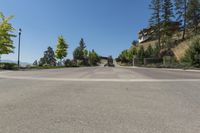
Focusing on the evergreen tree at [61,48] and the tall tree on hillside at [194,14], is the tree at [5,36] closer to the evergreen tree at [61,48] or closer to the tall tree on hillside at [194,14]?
the evergreen tree at [61,48]

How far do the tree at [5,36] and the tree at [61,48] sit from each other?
86.8 ft

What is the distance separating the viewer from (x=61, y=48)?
58188mm

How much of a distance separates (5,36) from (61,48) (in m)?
27.7

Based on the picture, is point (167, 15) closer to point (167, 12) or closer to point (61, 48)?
point (167, 12)

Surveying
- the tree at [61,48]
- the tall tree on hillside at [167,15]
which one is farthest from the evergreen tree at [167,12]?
the tree at [61,48]

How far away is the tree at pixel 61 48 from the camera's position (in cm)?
5803

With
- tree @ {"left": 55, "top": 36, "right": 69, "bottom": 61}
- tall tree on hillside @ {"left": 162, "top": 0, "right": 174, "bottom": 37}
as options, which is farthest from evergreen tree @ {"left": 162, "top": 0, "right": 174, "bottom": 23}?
tree @ {"left": 55, "top": 36, "right": 69, "bottom": 61}

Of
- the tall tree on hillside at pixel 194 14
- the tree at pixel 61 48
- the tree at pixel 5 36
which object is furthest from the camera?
the tall tree on hillside at pixel 194 14

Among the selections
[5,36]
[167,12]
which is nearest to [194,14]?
[167,12]

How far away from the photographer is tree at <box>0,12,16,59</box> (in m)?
30.1

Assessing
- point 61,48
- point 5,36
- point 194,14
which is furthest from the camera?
point 194,14

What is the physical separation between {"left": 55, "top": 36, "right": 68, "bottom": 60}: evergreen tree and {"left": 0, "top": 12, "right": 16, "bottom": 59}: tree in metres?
26.5

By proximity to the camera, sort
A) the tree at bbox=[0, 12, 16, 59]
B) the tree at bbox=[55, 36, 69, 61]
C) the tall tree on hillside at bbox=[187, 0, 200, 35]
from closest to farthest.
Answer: the tree at bbox=[0, 12, 16, 59] → the tree at bbox=[55, 36, 69, 61] → the tall tree on hillside at bbox=[187, 0, 200, 35]

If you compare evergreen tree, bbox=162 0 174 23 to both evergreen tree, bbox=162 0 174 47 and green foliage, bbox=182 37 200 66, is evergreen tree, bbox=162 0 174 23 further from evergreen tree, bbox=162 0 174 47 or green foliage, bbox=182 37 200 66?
green foliage, bbox=182 37 200 66
